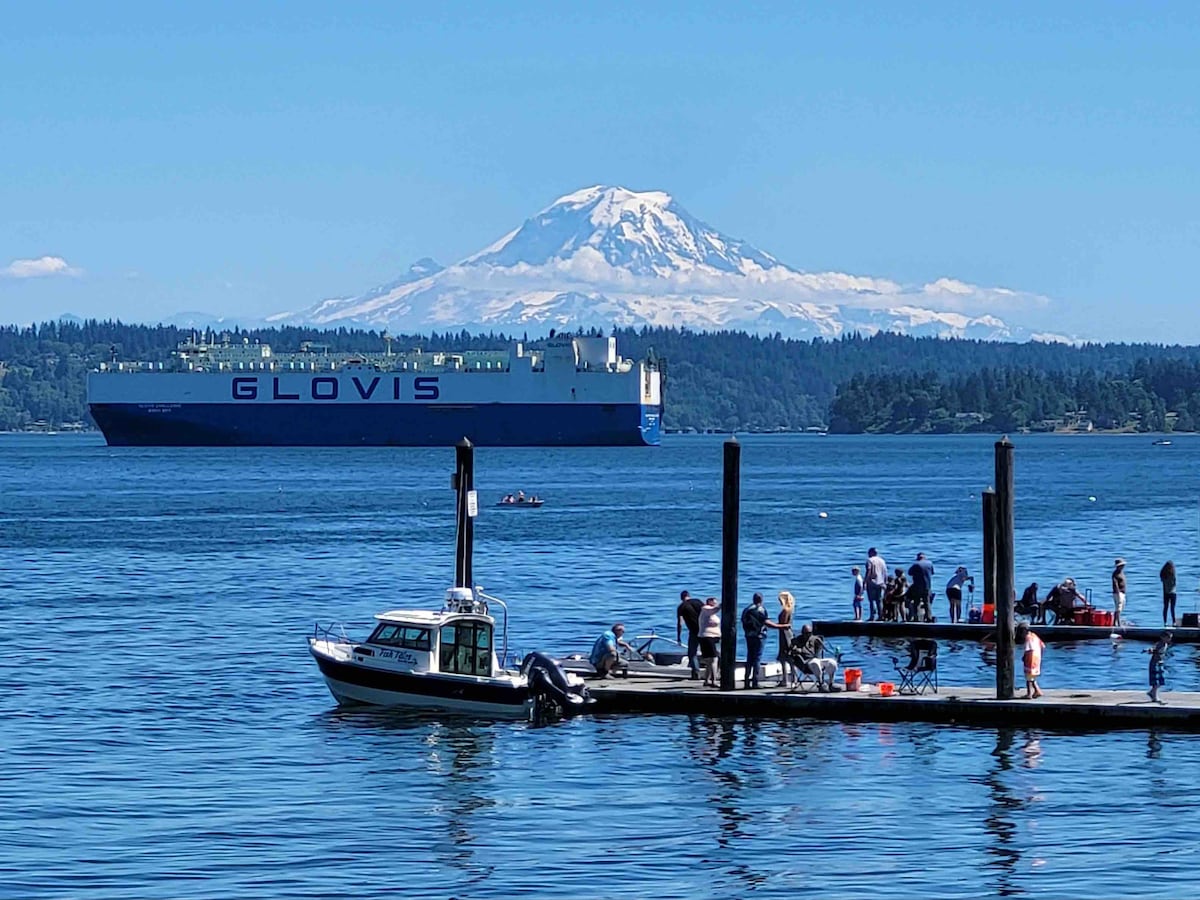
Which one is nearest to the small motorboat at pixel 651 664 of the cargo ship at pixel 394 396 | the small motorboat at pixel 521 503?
the small motorboat at pixel 521 503

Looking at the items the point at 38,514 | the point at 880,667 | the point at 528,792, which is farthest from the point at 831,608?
the point at 38,514

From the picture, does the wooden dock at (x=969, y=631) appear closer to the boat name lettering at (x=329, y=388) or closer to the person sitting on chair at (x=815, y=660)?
the person sitting on chair at (x=815, y=660)

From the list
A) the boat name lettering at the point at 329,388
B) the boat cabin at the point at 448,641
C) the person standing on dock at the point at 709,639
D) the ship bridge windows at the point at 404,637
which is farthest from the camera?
the boat name lettering at the point at 329,388

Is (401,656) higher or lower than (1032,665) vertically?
lower

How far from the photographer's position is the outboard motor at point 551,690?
28.9m

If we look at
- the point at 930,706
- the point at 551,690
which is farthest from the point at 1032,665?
the point at 551,690

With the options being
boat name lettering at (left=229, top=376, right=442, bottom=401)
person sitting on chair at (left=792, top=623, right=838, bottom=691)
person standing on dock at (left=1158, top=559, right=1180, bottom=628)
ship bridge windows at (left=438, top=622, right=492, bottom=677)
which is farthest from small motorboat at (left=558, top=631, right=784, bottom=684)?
boat name lettering at (left=229, top=376, right=442, bottom=401)

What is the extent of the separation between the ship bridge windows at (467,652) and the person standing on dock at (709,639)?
9.97 feet

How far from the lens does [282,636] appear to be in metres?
40.9

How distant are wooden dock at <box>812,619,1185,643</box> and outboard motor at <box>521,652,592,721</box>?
41.2 ft

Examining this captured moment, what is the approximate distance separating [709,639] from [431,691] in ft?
13.1

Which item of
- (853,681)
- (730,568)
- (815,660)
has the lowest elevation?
(853,681)

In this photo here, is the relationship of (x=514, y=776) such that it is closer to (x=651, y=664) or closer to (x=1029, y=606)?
(x=651, y=664)

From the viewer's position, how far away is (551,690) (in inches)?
1138
